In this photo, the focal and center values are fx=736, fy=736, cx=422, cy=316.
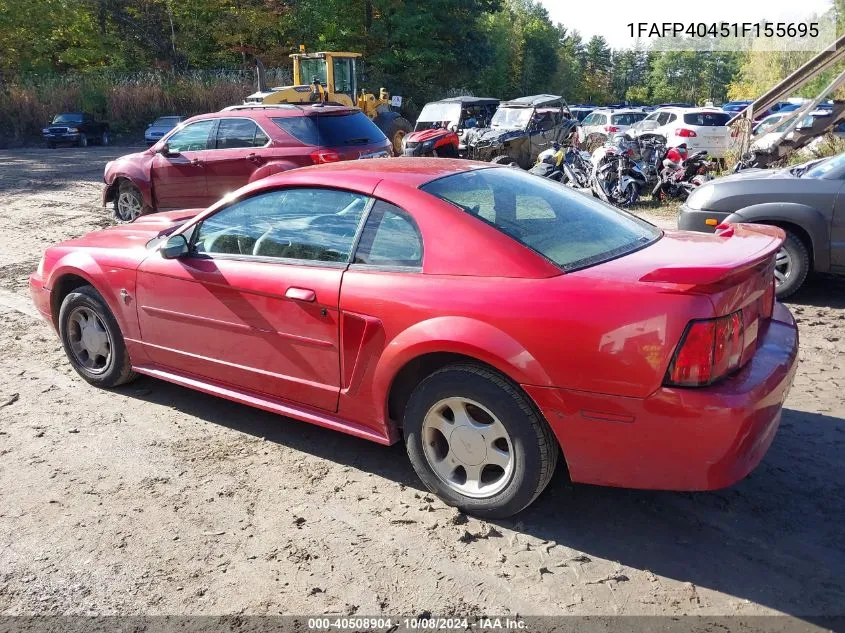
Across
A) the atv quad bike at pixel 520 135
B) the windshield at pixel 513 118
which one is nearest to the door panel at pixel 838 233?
the atv quad bike at pixel 520 135

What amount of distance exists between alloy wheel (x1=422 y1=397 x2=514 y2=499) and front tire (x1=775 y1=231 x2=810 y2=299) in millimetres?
4326

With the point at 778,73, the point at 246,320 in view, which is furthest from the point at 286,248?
the point at 778,73

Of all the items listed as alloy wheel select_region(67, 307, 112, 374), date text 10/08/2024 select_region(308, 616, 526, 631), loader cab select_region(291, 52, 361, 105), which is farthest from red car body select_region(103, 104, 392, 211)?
loader cab select_region(291, 52, 361, 105)

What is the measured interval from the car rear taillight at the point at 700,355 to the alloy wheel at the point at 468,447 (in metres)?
0.76

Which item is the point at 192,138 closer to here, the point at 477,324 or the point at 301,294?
the point at 301,294

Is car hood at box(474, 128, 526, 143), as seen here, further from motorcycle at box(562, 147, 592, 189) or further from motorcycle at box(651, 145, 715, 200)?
motorcycle at box(651, 145, 715, 200)

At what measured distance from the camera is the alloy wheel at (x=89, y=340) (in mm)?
4812

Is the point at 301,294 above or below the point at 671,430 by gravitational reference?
above

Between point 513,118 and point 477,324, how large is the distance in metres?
17.2

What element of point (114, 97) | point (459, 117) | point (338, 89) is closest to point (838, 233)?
point (459, 117)

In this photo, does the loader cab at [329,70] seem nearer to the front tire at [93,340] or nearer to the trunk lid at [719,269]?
the front tire at [93,340]

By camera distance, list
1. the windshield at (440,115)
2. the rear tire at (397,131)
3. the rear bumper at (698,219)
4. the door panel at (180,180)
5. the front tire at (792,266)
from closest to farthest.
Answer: the front tire at (792,266)
the rear bumper at (698,219)
the door panel at (180,180)
the rear tire at (397,131)
the windshield at (440,115)

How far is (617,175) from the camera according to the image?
12.8m

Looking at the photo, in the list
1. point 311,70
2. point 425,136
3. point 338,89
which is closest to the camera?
point 425,136
